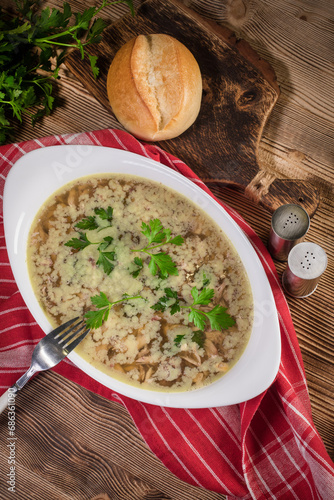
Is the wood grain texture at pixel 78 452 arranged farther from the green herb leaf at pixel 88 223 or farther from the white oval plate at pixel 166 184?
the green herb leaf at pixel 88 223

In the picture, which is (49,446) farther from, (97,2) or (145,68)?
(97,2)

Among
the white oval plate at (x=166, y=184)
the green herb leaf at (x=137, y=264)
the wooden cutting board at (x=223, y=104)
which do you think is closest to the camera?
the white oval plate at (x=166, y=184)

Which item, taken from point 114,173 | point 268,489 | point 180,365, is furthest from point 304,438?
point 114,173

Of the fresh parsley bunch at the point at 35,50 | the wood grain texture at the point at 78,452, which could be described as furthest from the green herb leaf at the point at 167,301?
the fresh parsley bunch at the point at 35,50

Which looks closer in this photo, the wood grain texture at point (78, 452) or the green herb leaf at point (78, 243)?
the green herb leaf at point (78, 243)

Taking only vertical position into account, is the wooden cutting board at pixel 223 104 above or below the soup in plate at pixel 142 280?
above

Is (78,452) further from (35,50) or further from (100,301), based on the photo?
(35,50)

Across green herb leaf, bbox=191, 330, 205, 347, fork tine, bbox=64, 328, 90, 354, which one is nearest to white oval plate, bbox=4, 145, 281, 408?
fork tine, bbox=64, 328, 90, 354

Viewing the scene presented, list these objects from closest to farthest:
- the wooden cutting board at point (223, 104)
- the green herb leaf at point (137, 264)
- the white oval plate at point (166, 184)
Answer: the white oval plate at point (166, 184) → the green herb leaf at point (137, 264) → the wooden cutting board at point (223, 104)
